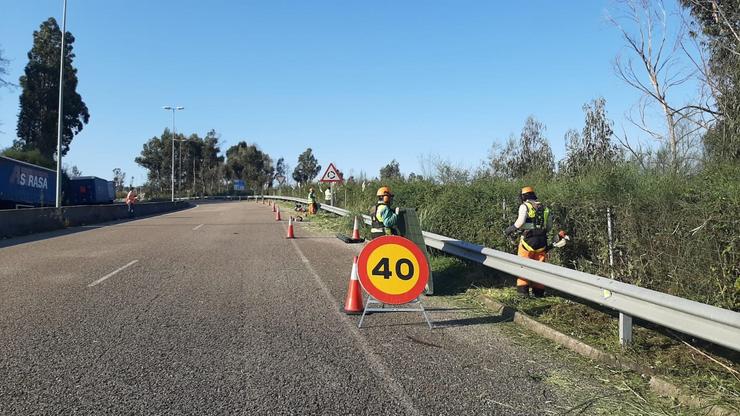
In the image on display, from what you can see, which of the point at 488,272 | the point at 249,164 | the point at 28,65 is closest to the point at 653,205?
the point at 488,272

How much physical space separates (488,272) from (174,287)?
17.2ft

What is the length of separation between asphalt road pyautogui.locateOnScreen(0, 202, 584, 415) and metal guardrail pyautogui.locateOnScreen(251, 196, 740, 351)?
89 cm

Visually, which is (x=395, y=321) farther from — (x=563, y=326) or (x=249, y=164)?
(x=249, y=164)

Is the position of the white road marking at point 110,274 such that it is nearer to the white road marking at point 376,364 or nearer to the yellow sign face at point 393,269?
the white road marking at point 376,364

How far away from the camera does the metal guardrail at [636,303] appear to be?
4004mm

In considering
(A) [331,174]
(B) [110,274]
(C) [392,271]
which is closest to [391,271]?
(C) [392,271]

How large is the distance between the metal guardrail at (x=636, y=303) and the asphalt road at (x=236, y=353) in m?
0.89

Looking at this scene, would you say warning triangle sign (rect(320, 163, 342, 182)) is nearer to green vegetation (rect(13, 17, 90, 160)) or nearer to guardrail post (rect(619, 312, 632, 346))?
guardrail post (rect(619, 312, 632, 346))

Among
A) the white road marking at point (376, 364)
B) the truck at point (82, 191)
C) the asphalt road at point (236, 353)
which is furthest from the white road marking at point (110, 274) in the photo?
the truck at point (82, 191)

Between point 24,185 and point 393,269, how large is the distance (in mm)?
28448

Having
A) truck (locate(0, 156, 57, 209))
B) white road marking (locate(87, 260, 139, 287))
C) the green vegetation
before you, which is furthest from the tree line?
white road marking (locate(87, 260, 139, 287))

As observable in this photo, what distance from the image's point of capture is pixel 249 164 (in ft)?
342

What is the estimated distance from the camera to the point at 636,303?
16.3 ft

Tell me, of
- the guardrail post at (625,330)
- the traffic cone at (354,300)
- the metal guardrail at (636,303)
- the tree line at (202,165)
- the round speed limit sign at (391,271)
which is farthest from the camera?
→ the tree line at (202,165)
